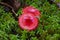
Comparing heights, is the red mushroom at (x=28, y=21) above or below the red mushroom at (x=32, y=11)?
below

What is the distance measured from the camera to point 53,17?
160 centimetres

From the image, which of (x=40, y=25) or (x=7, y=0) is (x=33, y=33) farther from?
(x=7, y=0)

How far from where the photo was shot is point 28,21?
152 cm

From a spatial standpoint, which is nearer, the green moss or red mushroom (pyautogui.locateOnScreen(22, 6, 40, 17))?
the green moss

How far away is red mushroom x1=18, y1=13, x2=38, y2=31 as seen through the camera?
149 cm

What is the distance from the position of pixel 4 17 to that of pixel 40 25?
0.99 ft

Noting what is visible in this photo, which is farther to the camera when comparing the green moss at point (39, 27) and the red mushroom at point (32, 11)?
the red mushroom at point (32, 11)

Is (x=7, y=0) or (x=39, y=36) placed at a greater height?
(x=7, y=0)

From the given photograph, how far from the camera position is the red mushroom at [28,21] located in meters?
1.49

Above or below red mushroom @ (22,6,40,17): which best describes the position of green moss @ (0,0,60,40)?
below

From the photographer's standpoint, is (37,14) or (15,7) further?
(15,7)

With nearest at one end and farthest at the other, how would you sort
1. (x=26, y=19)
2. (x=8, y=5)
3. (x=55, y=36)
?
1. (x=55, y=36)
2. (x=26, y=19)
3. (x=8, y=5)

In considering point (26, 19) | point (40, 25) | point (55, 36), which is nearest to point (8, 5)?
point (26, 19)

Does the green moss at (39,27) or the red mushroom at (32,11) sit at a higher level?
the red mushroom at (32,11)
